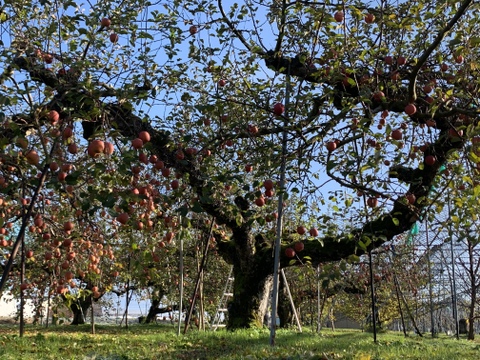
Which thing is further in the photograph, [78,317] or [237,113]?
[78,317]

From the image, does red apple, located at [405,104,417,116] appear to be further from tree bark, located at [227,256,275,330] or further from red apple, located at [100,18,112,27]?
tree bark, located at [227,256,275,330]

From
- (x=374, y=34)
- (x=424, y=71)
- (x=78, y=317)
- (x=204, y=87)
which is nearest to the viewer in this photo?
(x=424, y=71)

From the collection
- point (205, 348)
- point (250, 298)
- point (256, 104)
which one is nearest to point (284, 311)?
point (250, 298)

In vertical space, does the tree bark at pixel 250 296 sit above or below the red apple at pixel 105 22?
below

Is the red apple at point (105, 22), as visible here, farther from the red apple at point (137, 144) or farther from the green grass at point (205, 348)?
the green grass at point (205, 348)

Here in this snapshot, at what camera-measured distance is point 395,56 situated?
4605 millimetres

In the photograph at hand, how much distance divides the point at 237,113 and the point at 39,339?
16.2 feet

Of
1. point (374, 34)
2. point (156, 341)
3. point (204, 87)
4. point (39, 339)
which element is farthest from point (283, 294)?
point (374, 34)

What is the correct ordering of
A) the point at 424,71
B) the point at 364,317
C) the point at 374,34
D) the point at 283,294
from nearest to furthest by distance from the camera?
1. the point at 424,71
2. the point at 374,34
3. the point at 283,294
4. the point at 364,317

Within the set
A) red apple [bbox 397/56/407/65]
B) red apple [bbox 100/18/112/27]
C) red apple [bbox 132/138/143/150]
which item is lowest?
red apple [bbox 132/138/143/150]

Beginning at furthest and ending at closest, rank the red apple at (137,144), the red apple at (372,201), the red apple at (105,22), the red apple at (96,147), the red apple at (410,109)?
the red apple at (105,22), the red apple at (372,201), the red apple at (410,109), the red apple at (137,144), the red apple at (96,147)

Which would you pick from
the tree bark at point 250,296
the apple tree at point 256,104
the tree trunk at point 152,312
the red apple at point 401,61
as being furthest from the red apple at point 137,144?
the tree trunk at point 152,312

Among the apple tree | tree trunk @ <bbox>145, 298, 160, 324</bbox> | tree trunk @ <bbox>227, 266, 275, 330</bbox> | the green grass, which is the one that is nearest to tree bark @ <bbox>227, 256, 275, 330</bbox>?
tree trunk @ <bbox>227, 266, 275, 330</bbox>

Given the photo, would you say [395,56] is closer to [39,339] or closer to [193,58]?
[193,58]
